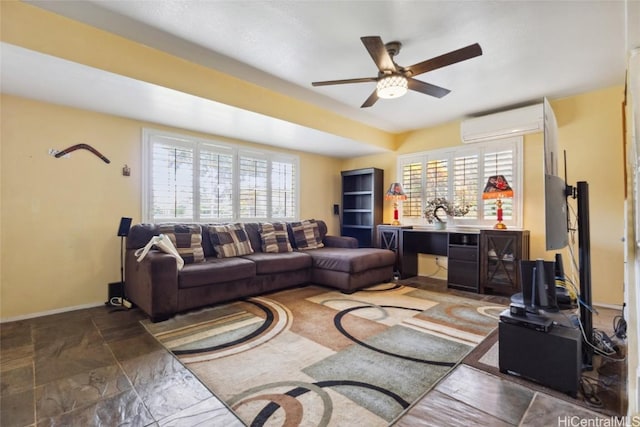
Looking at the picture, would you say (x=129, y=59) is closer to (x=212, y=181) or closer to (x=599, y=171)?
(x=212, y=181)

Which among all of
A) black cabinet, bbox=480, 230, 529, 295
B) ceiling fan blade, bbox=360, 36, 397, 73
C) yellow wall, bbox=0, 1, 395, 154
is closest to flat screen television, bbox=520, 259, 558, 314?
ceiling fan blade, bbox=360, 36, 397, 73

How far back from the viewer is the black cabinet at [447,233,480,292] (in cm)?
398

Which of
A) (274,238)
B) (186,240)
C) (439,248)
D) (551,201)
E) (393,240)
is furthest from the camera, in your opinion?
(393,240)

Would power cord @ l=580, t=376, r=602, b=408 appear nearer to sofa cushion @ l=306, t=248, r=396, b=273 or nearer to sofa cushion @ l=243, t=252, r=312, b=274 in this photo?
sofa cushion @ l=306, t=248, r=396, b=273

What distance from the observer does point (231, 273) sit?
3.30m

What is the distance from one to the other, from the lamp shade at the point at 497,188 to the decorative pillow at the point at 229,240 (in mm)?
3391

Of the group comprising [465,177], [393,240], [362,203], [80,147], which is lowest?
[393,240]

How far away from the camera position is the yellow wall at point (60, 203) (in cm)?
289

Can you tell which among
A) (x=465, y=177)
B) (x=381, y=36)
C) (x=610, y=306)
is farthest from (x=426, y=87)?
(x=610, y=306)

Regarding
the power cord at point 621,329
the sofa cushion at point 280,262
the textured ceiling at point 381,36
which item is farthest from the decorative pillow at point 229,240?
the power cord at point 621,329

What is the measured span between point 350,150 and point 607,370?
4.28 m

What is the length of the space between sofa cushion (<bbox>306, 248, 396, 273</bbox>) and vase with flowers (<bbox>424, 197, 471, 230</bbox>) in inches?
35.0

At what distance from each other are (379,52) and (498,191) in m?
2.79

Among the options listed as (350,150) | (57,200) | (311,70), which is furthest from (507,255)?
(57,200)
